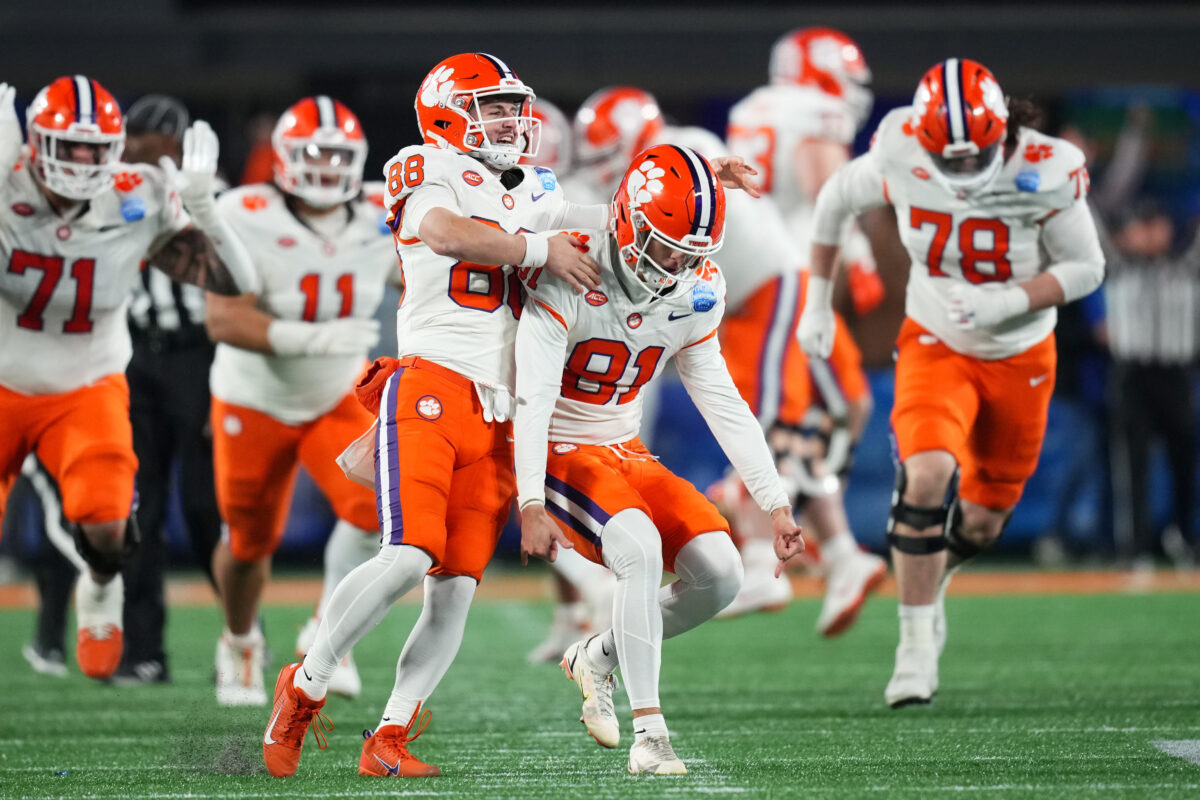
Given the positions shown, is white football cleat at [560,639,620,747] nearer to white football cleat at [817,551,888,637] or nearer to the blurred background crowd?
white football cleat at [817,551,888,637]

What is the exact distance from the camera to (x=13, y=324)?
15.9 feet

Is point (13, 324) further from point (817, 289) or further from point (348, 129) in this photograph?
point (817, 289)

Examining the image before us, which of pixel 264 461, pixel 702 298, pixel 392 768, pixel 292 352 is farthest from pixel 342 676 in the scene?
pixel 702 298

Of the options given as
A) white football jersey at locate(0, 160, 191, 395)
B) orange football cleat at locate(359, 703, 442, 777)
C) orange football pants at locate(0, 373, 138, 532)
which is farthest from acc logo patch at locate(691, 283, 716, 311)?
orange football pants at locate(0, 373, 138, 532)

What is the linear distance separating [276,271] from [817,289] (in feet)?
5.50

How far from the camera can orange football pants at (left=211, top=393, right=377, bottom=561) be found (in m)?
5.29

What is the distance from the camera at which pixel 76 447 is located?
4855 mm

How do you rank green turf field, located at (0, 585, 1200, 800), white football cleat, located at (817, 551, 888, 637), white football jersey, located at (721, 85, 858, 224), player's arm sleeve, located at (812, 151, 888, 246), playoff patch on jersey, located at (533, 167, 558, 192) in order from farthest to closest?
white football jersey, located at (721, 85, 858, 224) → white football cleat, located at (817, 551, 888, 637) → player's arm sleeve, located at (812, 151, 888, 246) → playoff patch on jersey, located at (533, 167, 558, 192) → green turf field, located at (0, 585, 1200, 800)

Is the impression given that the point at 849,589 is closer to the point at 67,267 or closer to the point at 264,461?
the point at 264,461

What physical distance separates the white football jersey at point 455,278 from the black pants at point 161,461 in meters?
2.07

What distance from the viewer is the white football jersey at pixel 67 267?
4770mm

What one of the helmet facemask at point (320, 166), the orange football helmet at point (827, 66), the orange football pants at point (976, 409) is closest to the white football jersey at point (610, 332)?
the orange football pants at point (976, 409)

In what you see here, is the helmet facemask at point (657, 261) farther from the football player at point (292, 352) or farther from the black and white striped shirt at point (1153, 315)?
the black and white striped shirt at point (1153, 315)

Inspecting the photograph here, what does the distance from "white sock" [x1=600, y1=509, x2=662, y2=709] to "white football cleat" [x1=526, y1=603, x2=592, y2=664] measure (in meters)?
2.55
